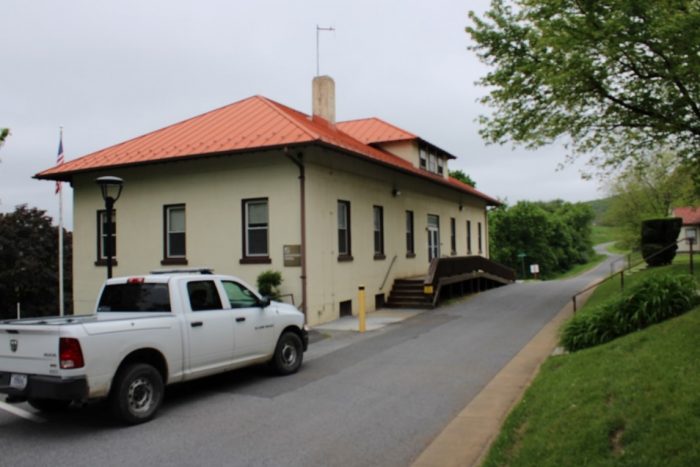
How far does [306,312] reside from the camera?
611 inches

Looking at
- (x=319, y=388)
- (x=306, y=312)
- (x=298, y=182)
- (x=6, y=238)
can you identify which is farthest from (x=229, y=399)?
(x=6, y=238)

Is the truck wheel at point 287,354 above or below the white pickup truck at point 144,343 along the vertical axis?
below

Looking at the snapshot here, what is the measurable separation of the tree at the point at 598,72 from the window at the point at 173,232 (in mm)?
10409

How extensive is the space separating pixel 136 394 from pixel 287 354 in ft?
9.98

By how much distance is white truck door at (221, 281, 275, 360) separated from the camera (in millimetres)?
8539

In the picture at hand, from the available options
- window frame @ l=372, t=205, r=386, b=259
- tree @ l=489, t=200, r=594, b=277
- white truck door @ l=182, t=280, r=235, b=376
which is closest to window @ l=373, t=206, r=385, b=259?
window frame @ l=372, t=205, r=386, b=259

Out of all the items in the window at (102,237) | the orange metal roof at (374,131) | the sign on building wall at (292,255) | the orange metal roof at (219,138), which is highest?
the orange metal roof at (374,131)

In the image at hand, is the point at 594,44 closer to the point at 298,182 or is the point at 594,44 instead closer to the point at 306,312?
the point at 298,182

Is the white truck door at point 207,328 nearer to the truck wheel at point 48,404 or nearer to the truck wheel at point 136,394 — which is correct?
the truck wheel at point 136,394

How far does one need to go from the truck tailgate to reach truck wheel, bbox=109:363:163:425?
76 cm

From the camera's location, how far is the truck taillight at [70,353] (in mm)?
6234

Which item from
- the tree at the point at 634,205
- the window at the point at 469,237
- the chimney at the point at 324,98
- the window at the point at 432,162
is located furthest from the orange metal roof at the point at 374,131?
the tree at the point at 634,205

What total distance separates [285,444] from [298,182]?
34.7ft

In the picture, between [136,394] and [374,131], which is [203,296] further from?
[374,131]
